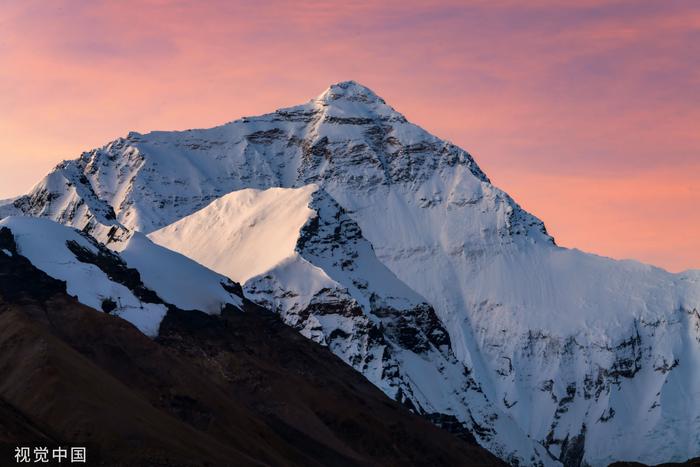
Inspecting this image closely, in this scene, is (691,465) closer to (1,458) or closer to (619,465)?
(619,465)

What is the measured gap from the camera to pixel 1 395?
197625 millimetres

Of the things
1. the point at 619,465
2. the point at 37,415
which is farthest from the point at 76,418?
the point at 619,465

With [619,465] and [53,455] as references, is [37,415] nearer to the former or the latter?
[53,455]

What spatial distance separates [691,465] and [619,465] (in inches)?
450

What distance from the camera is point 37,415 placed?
200 m

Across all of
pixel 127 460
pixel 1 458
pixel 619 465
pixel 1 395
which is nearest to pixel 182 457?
pixel 127 460

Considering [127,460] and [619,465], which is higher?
[619,465]

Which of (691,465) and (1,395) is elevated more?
(691,465)

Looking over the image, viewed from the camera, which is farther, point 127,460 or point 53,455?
point 127,460

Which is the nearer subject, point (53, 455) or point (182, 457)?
point (53, 455)

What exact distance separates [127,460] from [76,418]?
32.3 ft

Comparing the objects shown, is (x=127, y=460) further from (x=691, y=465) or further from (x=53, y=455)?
(x=691, y=465)

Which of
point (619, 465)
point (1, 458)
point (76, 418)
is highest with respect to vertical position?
point (619, 465)

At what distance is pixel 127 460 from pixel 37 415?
14130 millimetres
